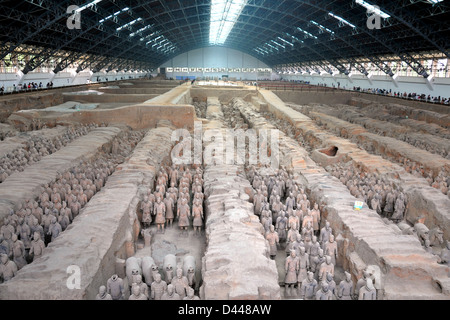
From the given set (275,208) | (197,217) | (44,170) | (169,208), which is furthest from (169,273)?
(44,170)

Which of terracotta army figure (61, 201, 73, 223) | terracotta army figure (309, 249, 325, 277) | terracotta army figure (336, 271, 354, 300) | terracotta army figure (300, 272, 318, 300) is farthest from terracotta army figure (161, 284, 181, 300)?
terracotta army figure (61, 201, 73, 223)

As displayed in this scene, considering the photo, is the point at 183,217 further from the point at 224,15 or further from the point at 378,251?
the point at 224,15

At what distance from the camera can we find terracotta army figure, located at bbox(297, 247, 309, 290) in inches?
211

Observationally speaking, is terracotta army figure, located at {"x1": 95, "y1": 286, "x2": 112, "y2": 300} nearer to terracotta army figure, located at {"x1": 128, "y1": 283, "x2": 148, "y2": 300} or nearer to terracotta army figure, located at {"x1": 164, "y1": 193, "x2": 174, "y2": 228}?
terracotta army figure, located at {"x1": 128, "y1": 283, "x2": 148, "y2": 300}

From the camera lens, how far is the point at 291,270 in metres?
5.32

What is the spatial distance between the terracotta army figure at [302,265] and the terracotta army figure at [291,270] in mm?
65

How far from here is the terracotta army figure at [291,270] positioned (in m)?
5.30

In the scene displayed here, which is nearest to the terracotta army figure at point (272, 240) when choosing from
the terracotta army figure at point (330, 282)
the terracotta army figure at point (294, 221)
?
the terracotta army figure at point (294, 221)

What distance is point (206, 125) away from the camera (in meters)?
15.2

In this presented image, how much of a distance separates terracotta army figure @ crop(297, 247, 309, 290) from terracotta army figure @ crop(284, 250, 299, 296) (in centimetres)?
6

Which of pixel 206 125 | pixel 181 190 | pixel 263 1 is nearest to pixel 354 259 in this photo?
pixel 181 190

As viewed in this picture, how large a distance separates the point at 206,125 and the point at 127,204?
8.93 m

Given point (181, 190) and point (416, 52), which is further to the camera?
point (416, 52)
